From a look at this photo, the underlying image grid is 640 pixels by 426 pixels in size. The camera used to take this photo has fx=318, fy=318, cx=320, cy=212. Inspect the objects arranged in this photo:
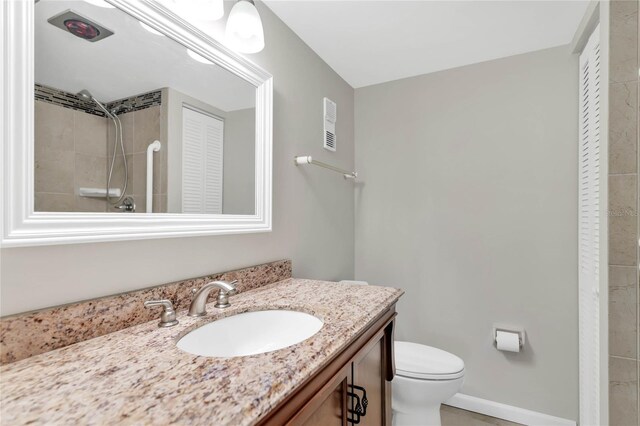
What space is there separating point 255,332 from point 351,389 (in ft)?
1.18

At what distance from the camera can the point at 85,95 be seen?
835 millimetres

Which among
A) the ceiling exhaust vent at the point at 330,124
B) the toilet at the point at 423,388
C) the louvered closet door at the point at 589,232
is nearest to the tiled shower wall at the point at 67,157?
the ceiling exhaust vent at the point at 330,124

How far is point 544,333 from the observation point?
6.26 feet

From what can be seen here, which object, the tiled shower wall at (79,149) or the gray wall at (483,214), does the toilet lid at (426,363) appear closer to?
the gray wall at (483,214)

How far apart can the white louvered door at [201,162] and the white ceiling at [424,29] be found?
0.78 meters

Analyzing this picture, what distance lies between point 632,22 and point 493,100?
0.94 m

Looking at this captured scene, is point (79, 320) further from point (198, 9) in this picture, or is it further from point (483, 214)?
point (483, 214)

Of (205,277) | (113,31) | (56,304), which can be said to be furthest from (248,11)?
(56,304)

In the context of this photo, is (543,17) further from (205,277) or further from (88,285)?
(88,285)

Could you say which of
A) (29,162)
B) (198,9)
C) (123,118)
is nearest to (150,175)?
(123,118)

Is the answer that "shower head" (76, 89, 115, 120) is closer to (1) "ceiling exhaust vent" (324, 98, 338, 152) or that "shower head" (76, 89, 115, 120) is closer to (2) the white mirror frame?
(2) the white mirror frame

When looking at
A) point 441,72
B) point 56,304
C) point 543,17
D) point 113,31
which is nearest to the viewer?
point 56,304

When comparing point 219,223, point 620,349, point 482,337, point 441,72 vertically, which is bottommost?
point 482,337

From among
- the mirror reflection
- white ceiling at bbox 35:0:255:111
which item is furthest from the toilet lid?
white ceiling at bbox 35:0:255:111
